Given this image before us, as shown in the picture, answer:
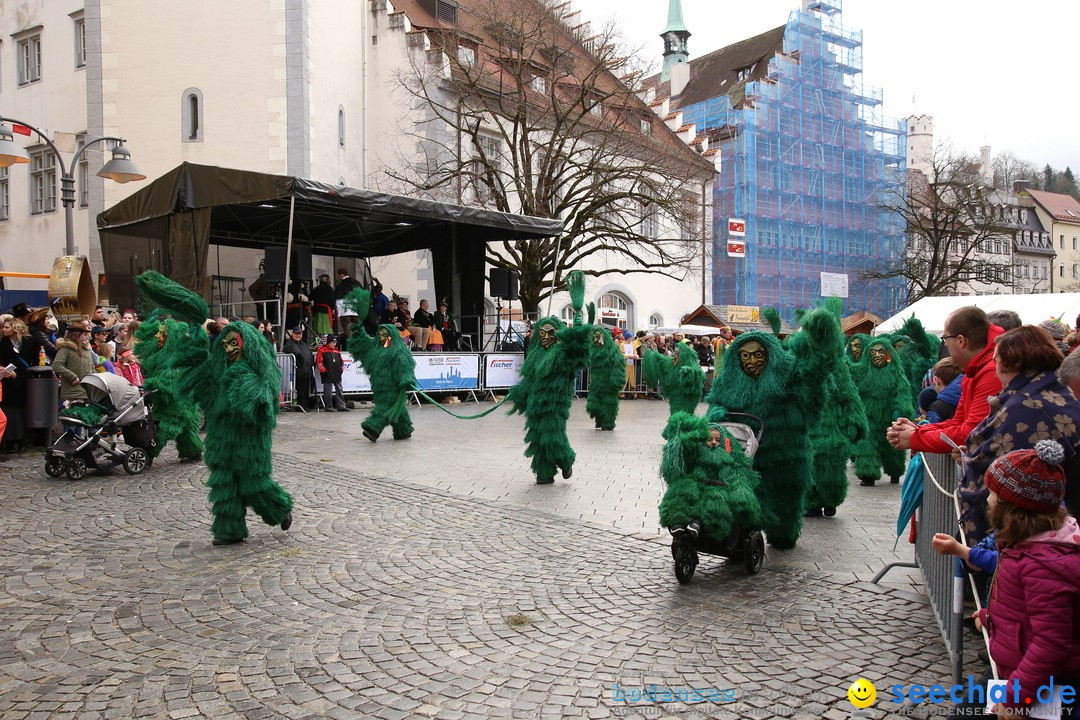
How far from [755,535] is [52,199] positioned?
28.5m

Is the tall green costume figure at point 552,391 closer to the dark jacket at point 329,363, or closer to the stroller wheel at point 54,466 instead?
the stroller wheel at point 54,466

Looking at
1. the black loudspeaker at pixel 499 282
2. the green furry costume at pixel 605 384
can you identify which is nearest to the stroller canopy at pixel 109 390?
the green furry costume at pixel 605 384

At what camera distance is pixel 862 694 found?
12.7ft

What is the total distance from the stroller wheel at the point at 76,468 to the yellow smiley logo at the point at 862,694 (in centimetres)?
893

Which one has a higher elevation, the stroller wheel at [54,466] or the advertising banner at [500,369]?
the advertising banner at [500,369]

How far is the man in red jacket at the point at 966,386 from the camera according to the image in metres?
4.26

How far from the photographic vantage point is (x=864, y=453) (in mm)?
9547

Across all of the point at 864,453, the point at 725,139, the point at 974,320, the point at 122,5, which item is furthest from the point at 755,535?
the point at 725,139

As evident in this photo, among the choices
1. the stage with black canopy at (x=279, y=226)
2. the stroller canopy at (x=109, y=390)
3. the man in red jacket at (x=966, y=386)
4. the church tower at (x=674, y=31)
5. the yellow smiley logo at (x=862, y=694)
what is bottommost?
the yellow smiley logo at (x=862, y=694)

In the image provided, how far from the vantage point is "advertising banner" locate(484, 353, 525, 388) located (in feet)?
68.3

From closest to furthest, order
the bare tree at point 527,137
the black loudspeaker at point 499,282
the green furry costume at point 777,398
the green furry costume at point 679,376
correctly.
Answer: the green furry costume at point 777,398 < the green furry costume at point 679,376 < the black loudspeaker at point 499,282 < the bare tree at point 527,137

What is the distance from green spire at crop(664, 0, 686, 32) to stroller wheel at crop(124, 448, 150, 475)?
192 feet

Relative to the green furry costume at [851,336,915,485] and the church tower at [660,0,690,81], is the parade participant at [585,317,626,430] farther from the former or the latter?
the church tower at [660,0,690,81]

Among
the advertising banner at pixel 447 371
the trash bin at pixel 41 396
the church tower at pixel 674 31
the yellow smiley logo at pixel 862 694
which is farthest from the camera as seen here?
the church tower at pixel 674 31
